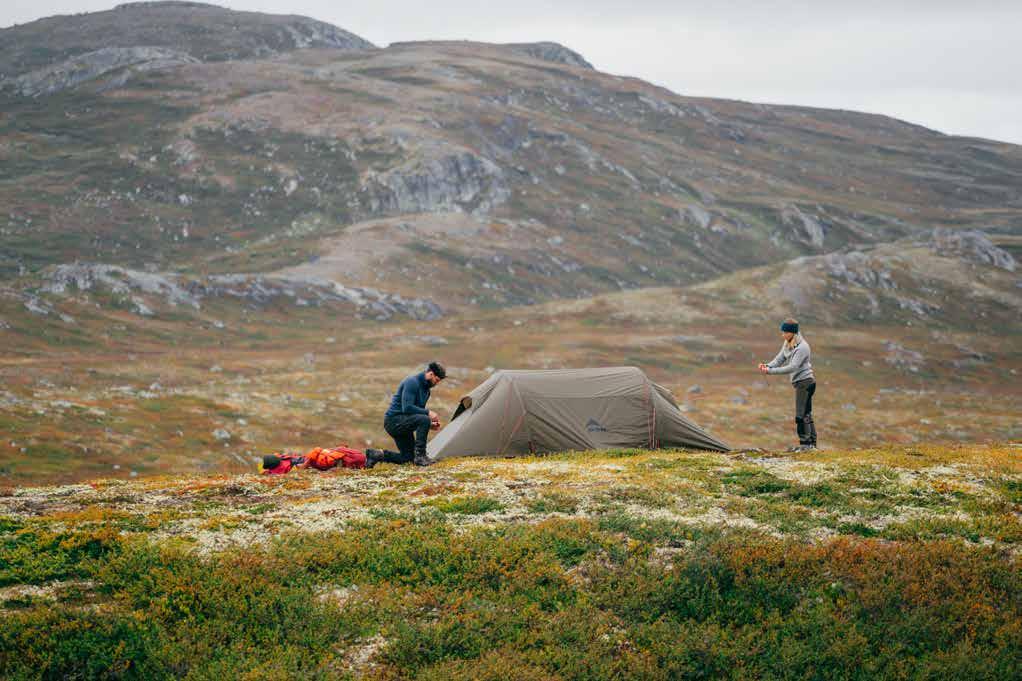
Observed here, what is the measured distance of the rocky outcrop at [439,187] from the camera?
14450cm

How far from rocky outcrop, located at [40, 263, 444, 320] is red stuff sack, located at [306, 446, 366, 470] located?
6917 cm

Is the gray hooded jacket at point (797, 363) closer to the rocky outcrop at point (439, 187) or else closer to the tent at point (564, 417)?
the tent at point (564, 417)

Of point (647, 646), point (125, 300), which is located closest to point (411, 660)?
point (647, 646)

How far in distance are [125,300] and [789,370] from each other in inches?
3215

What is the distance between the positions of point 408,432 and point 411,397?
109 cm

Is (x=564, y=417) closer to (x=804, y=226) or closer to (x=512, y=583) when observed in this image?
(x=512, y=583)

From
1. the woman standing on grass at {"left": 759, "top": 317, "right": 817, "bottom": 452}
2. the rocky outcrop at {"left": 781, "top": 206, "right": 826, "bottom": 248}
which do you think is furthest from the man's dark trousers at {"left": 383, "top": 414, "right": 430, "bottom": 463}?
the rocky outcrop at {"left": 781, "top": 206, "right": 826, "bottom": 248}

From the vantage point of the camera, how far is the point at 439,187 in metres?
149

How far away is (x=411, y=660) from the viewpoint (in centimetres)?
1080

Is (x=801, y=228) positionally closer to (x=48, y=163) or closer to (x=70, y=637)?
(x=48, y=163)

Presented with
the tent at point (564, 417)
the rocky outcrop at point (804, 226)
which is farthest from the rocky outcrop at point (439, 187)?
the tent at point (564, 417)

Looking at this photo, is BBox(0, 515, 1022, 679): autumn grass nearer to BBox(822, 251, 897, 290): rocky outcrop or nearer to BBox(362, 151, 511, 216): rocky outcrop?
BBox(822, 251, 897, 290): rocky outcrop

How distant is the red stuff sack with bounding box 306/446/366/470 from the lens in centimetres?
2214

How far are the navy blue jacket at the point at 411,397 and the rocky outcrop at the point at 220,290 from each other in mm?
70176
